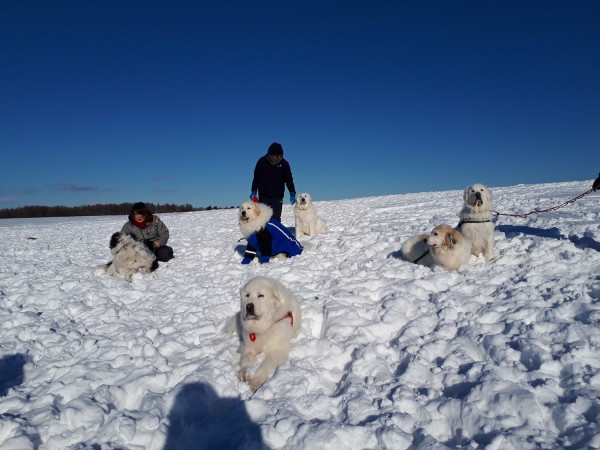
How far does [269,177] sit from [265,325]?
18.5ft

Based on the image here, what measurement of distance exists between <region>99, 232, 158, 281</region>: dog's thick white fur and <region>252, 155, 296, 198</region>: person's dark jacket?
3.08 m

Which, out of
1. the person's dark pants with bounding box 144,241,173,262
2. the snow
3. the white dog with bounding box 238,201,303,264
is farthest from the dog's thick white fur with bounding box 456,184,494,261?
the person's dark pants with bounding box 144,241,173,262

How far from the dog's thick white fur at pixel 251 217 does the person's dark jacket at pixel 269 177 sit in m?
1.36

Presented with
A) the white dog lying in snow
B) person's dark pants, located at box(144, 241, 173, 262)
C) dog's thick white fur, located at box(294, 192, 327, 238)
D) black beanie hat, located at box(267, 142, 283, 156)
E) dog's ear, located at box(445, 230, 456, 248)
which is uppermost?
black beanie hat, located at box(267, 142, 283, 156)

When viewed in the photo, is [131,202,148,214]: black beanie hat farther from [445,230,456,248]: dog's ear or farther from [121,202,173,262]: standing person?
[445,230,456,248]: dog's ear

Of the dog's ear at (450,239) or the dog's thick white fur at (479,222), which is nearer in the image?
the dog's ear at (450,239)

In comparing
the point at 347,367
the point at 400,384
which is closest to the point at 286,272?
the point at 347,367

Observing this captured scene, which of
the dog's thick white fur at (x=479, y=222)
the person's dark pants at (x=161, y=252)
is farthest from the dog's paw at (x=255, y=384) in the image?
the person's dark pants at (x=161, y=252)

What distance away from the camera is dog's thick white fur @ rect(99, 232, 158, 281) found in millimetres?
6680

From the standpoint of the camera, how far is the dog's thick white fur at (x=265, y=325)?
10.9ft

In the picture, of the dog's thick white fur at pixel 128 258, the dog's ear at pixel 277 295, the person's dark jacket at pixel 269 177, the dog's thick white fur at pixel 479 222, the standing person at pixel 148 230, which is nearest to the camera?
the dog's ear at pixel 277 295

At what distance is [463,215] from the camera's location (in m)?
6.07

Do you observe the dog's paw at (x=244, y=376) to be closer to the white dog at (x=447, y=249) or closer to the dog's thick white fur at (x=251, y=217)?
the white dog at (x=447, y=249)

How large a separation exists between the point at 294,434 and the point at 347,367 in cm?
102
